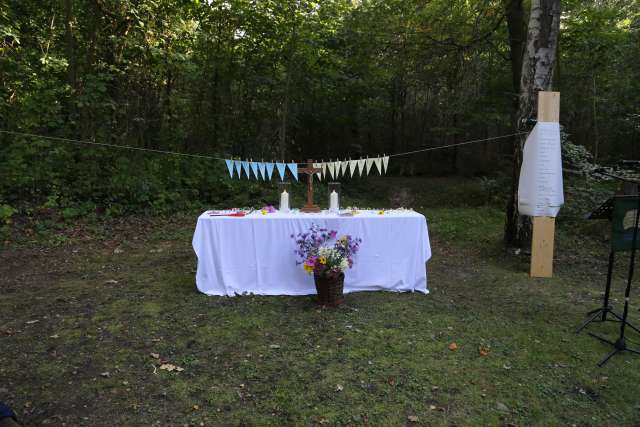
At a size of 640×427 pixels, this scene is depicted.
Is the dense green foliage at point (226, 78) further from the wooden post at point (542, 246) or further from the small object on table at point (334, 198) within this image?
the small object on table at point (334, 198)

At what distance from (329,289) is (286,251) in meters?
0.74

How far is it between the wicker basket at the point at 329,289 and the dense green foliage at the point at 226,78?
452 centimetres

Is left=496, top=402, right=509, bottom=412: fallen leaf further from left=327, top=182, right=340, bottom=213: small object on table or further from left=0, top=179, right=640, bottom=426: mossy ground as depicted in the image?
left=327, top=182, right=340, bottom=213: small object on table

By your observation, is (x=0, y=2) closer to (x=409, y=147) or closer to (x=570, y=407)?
(x=570, y=407)

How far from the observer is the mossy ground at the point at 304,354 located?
2.53 meters

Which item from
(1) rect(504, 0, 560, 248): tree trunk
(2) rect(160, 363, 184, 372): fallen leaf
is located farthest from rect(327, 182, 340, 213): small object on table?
(1) rect(504, 0, 560, 248): tree trunk

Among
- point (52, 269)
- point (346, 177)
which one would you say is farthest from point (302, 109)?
point (52, 269)

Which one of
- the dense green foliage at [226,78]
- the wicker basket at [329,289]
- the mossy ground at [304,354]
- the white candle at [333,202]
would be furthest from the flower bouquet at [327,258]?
the dense green foliage at [226,78]

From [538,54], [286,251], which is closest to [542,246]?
[538,54]

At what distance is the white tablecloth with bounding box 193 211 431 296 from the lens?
15.1 feet

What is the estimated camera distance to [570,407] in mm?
2596

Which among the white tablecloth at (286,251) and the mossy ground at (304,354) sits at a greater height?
the white tablecloth at (286,251)

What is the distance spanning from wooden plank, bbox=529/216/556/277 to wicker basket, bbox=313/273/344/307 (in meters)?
2.78

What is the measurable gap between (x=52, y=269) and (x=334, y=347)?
4323 mm
